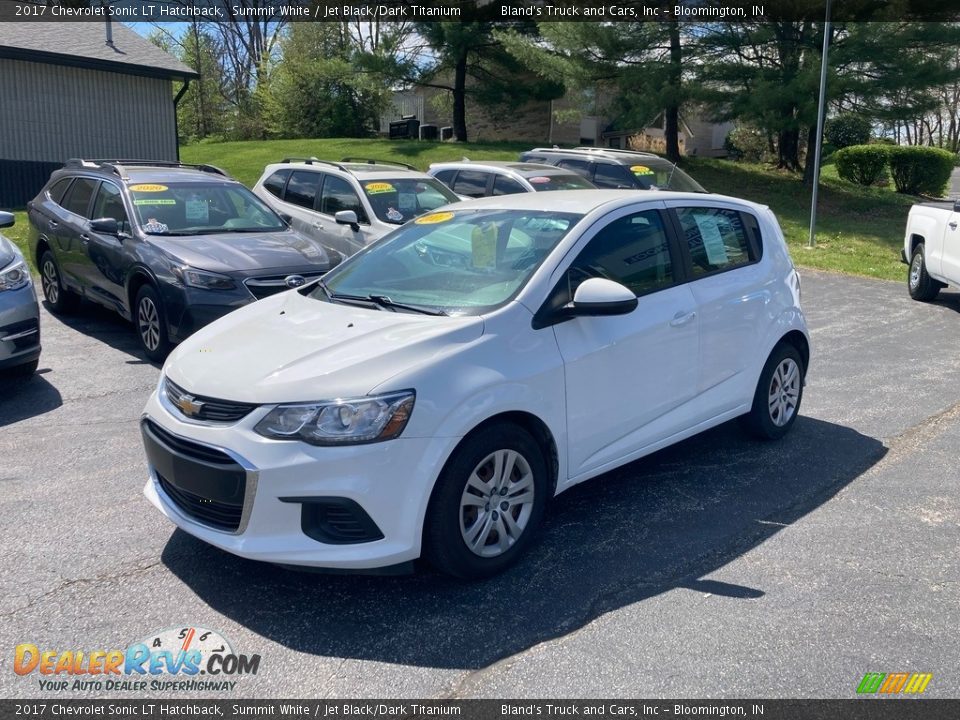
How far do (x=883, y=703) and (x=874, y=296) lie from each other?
34.1 ft

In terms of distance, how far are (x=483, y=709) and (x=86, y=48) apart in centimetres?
2210

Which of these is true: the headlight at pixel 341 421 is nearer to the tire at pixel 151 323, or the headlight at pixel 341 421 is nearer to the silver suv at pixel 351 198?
A: the tire at pixel 151 323

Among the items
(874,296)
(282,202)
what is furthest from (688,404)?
(874,296)

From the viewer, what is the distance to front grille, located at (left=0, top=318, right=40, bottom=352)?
22.1ft

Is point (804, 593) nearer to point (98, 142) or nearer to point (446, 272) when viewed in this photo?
point (446, 272)

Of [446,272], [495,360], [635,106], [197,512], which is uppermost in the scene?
[635,106]

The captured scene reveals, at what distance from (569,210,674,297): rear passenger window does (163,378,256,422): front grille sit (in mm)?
1709

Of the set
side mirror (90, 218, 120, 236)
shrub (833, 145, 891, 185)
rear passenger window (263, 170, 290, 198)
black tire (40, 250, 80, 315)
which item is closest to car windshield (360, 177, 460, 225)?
rear passenger window (263, 170, 290, 198)

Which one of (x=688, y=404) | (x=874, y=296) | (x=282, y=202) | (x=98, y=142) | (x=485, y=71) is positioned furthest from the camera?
(x=485, y=71)

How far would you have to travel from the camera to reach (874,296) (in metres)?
12.7

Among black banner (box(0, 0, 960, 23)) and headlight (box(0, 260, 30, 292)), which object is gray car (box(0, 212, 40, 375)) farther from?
black banner (box(0, 0, 960, 23))

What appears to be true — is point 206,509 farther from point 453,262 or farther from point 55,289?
point 55,289

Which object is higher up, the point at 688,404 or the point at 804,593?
the point at 688,404

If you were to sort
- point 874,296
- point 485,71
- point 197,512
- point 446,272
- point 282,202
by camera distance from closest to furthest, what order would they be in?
point 197,512 < point 446,272 < point 282,202 < point 874,296 < point 485,71
